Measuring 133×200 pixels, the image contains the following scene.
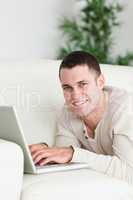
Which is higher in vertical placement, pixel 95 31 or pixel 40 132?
pixel 95 31

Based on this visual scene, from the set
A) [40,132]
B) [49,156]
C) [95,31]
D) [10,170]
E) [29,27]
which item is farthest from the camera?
[95,31]

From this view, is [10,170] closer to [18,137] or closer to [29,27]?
[18,137]

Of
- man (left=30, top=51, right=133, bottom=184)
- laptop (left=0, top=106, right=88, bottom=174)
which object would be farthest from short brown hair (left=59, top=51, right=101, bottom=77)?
laptop (left=0, top=106, right=88, bottom=174)

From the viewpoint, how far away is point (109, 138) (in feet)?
7.18

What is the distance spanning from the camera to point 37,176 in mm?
1830

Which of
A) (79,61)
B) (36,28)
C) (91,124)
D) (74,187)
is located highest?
(36,28)

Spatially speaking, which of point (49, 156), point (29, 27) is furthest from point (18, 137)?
point (29, 27)

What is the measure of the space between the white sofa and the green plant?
4.48 ft

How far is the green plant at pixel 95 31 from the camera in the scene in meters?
3.98

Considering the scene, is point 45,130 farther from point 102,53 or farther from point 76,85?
point 102,53

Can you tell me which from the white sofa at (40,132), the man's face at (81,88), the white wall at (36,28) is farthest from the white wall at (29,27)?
the man's face at (81,88)

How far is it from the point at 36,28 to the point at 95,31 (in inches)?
19.7

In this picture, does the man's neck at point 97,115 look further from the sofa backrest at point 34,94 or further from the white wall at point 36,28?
the white wall at point 36,28

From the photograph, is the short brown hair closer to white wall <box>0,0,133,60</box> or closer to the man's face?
the man's face
